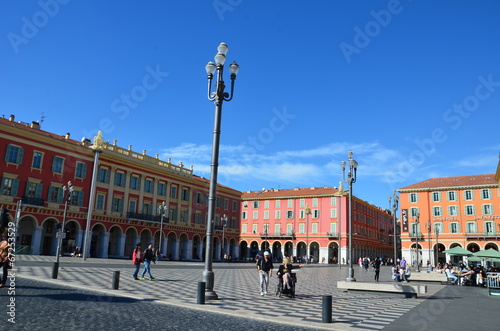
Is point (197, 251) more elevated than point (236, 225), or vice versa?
point (236, 225)

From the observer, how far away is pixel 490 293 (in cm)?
1577

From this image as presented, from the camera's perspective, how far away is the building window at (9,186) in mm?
33781

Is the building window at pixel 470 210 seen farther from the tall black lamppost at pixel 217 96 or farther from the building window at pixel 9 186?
the building window at pixel 9 186

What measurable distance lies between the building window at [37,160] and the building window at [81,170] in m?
3.87

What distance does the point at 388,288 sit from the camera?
46.6ft

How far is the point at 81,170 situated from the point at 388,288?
35124 mm

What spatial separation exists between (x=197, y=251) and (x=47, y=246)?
22.1 m

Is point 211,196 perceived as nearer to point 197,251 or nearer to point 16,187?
point 16,187

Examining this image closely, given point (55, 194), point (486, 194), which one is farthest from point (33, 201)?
point (486, 194)

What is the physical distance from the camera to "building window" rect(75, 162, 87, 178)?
40.2m

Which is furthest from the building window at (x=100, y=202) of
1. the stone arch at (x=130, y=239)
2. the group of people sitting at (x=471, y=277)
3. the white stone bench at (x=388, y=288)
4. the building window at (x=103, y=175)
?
the group of people sitting at (x=471, y=277)

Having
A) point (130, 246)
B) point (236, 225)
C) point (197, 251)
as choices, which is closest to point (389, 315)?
point (130, 246)

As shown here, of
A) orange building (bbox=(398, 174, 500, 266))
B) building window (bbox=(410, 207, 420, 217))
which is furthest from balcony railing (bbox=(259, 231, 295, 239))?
building window (bbox=(410, 207, 420, 217))

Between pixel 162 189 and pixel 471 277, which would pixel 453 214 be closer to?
pixel 471 277
